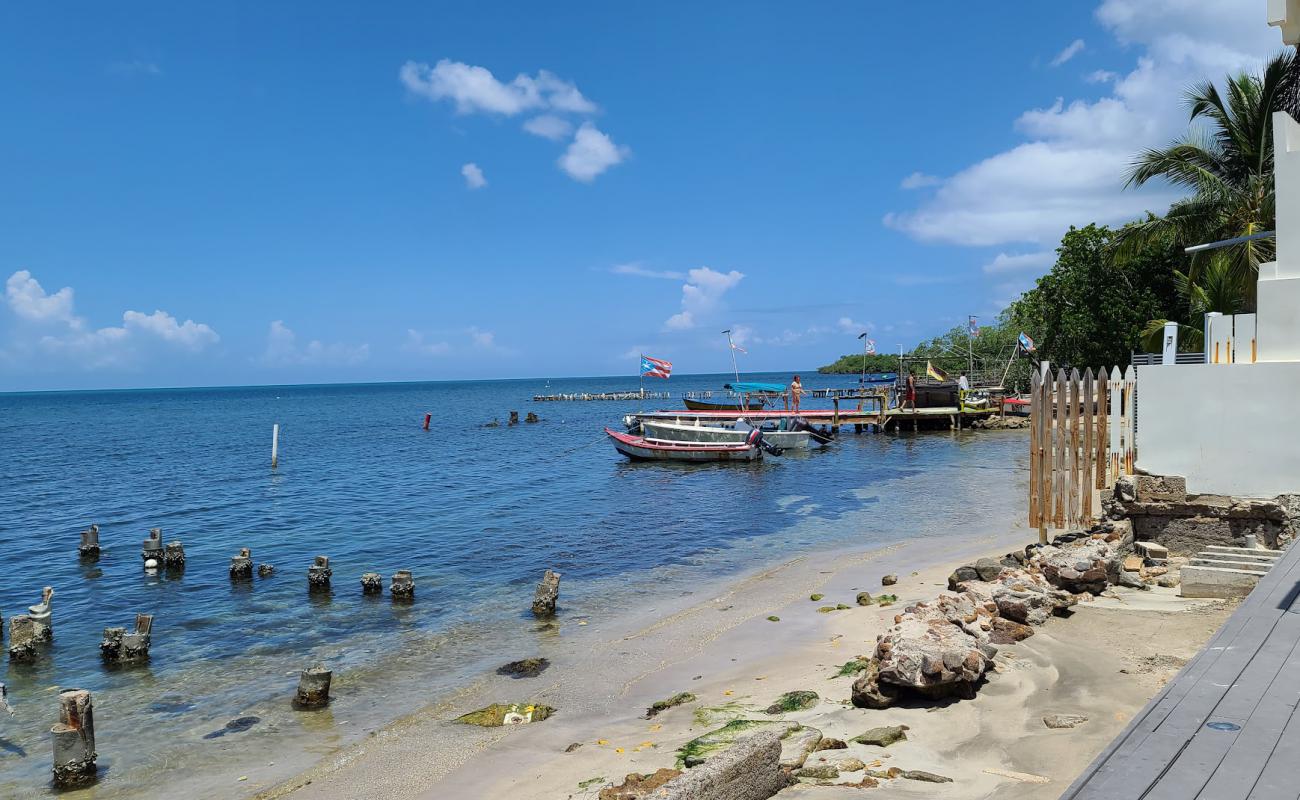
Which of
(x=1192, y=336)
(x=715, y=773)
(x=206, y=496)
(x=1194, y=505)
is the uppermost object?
(x=1192, y=336)

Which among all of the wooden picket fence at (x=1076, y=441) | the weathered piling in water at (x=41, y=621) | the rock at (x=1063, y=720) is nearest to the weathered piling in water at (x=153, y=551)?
the weathered piling in water at (x=41, y=621)

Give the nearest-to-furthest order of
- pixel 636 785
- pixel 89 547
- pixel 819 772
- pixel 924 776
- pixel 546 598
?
pixel 924 776 < pixel 819 772 < pixel 636 785 < pixel 546 598 < pixel 89 547

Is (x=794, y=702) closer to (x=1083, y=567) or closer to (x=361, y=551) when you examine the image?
(x=1083, y=567)

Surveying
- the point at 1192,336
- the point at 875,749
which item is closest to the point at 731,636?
the point at 875,749

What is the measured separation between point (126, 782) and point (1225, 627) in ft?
33.5

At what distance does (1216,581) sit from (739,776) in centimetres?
729

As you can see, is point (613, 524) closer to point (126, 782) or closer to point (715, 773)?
point (126, 782)

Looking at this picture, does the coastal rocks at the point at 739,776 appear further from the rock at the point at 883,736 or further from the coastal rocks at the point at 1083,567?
the coastal rocks at the point at 1083,567

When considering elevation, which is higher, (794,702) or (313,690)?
(794,702)

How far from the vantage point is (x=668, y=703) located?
372 inches

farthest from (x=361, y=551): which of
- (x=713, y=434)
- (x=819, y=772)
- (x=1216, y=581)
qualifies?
(x=713, y=434)

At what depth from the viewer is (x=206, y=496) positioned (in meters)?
31.2

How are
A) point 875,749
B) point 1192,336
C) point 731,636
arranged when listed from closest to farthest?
point 875,749 < point 731,636 < point 1192,336

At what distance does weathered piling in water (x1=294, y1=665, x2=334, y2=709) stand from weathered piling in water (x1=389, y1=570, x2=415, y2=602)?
15.7ft
